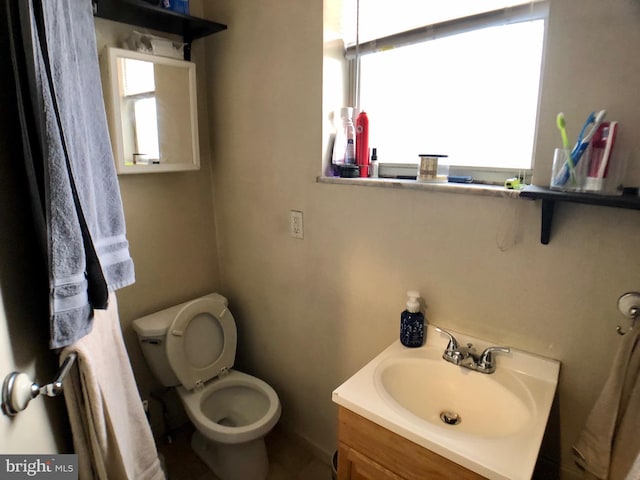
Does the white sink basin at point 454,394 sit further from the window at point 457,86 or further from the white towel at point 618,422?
the window at point 457,86

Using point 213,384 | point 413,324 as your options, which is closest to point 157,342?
point 213,384

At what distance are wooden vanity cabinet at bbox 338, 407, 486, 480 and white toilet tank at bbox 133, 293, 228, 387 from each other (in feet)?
3.12

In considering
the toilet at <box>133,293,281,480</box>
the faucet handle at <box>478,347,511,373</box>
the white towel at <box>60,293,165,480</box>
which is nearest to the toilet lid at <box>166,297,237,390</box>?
the toilet at <box>133,293,281,480</box>

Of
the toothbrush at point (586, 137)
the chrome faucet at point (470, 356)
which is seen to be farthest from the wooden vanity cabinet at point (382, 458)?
the toothbrush at point (586, 137)

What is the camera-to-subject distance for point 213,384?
1807mm

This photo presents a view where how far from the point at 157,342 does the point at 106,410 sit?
0.67 meters

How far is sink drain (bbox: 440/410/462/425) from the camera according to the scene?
1119mm

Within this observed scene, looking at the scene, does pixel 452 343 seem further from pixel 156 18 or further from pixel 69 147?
pixel 156 18

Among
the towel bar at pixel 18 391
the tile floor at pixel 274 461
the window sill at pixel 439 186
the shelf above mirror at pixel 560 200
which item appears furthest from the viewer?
the tile floor at pixel 274 461

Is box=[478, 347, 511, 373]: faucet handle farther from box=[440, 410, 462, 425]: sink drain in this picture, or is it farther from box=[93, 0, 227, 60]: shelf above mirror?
box=[93, 0, 227, 60]: shelf above mirror

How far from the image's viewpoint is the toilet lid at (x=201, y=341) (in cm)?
169

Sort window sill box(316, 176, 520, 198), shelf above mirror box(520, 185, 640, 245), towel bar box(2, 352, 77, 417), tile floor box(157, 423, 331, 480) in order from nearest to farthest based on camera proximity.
Answer: 1. towel bar box(2, 352, 77, 417)
2. shelf above mirror box(520, 185, 640, 245)
3. window sill box(316, 176, 520, 198)
4. tile floor box(157, 423, 331, 480)

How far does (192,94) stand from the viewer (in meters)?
1.69

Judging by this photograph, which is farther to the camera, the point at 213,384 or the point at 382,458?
the point at 213,384
